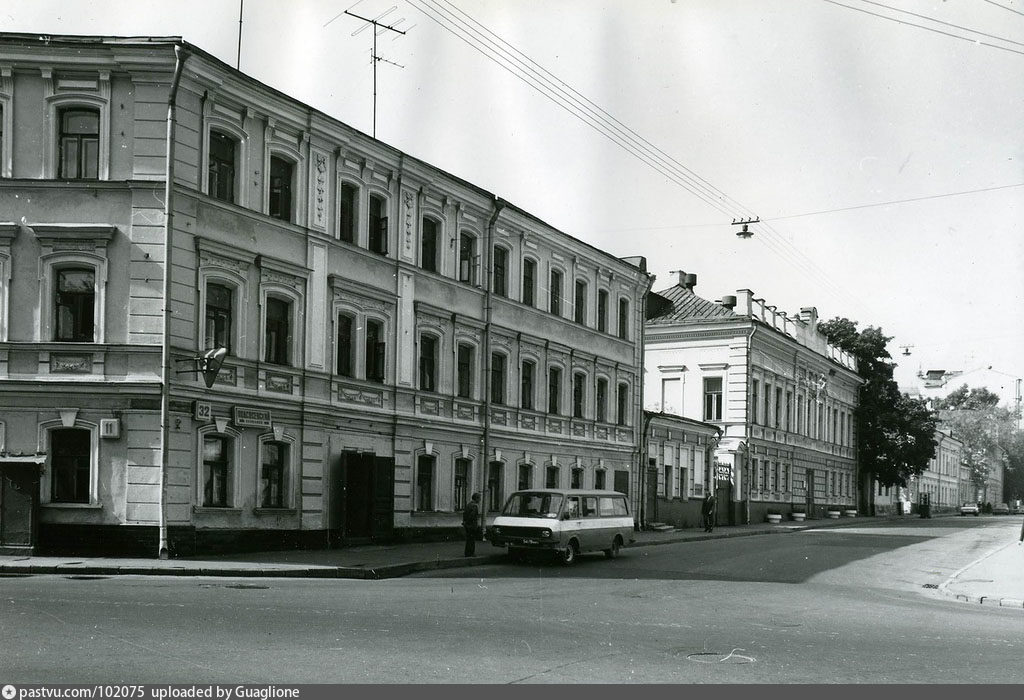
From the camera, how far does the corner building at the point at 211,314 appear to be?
20.6m

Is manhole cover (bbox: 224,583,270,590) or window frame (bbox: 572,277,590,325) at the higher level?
window frame (bbox: 572,277,590,325)

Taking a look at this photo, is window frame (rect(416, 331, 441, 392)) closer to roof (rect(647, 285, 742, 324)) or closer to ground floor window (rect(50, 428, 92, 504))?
ground floor window (rect(50, 428, 92, 504))

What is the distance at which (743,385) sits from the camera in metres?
50.2

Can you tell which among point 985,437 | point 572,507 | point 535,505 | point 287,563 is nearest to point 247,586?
point 287,563

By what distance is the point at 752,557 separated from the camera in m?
26.5

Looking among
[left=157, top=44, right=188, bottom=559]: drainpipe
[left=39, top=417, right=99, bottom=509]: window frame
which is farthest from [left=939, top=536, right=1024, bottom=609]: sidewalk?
[left=39, top=417, right=99, bottom=509]: window frame

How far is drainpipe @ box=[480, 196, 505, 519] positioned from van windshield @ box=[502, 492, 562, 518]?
7.24 metres

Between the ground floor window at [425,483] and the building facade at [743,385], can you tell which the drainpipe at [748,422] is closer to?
the building facade at [743,385]

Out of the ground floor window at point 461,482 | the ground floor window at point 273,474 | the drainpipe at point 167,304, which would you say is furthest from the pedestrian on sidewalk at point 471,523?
the ground floor window at point 461,482

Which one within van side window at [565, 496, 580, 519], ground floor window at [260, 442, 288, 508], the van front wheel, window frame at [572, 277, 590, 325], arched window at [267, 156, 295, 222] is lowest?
the van front wheel

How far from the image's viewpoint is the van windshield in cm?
2280

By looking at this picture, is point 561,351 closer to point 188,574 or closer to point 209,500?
Answer: point 209,500
